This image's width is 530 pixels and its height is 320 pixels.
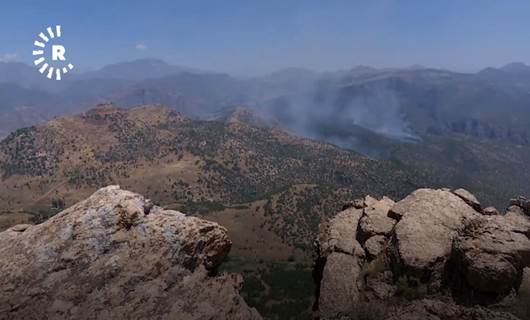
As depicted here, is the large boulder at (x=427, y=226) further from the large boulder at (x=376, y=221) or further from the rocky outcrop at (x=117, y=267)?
the rocky outcrop at (x=117, y=267)

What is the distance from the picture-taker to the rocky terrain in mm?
26797

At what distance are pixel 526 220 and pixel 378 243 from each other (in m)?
9.25

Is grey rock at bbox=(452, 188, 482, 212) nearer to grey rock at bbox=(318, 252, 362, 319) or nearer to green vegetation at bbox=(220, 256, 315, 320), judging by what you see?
grey rock at bbox=(318, 252, 362, 319)

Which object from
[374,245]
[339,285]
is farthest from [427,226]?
[339,285]

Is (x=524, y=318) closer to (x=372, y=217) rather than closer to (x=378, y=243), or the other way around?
A: (x=378, y=243)

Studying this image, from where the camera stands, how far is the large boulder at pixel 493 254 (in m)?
26.9

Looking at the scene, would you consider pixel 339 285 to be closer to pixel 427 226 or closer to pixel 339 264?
pixel 339 264

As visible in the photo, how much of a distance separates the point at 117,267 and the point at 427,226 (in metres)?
17.7

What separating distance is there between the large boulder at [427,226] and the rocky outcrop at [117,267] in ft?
31.3

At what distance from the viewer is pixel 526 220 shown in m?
32.2

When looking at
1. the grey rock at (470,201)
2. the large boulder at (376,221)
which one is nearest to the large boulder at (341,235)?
the large boulder at (376,221)

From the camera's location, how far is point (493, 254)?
27469 millimetres

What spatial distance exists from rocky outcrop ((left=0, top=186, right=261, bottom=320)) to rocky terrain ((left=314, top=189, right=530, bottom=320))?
6648mm

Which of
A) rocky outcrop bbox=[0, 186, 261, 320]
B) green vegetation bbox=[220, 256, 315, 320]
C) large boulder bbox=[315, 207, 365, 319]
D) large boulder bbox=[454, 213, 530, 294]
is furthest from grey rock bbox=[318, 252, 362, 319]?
green vegetation bbox=[220, 256, 315, 320]
